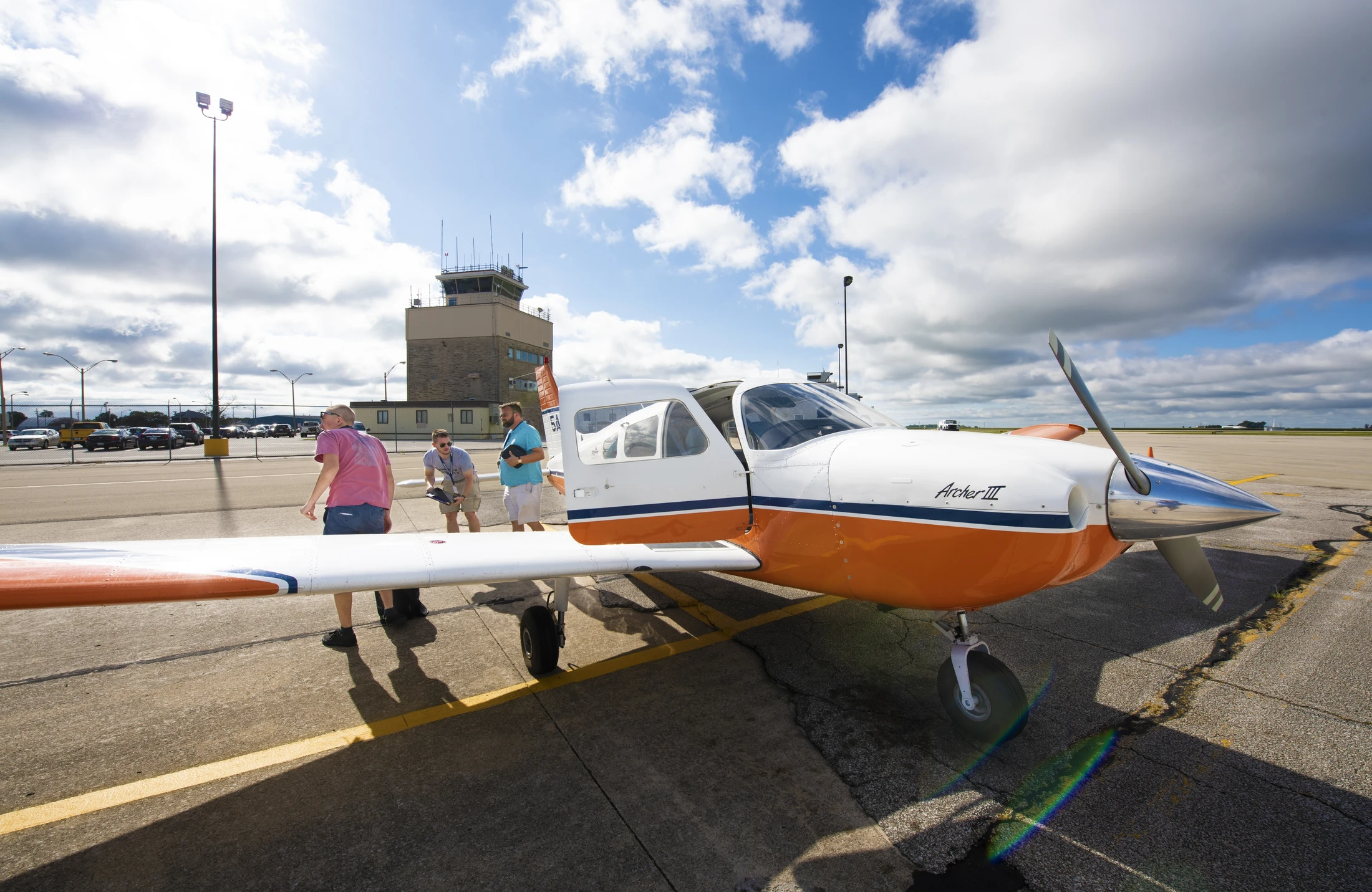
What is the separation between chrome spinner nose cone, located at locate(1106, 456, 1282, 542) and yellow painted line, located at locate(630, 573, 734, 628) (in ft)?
10.2

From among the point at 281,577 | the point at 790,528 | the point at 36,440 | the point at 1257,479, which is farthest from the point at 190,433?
the point at 1257,479

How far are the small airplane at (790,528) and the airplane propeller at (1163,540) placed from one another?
0.04 feet

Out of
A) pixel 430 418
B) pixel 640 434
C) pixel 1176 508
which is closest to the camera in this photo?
pixel 1176 508

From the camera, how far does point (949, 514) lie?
114 inches

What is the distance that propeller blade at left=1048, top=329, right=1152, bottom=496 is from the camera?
269 centimetres

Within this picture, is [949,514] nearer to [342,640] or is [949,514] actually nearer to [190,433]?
[342,640]

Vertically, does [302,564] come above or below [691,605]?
above

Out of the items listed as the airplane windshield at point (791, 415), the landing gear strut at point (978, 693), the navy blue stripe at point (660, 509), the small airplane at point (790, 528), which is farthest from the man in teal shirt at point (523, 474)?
the landing gear strut at point (978, 693)

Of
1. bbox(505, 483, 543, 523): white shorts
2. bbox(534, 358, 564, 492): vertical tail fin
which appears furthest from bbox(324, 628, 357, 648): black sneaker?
bbox(534, 358, 564, 492): vertical tail fin

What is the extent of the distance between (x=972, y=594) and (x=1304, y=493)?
15.1m

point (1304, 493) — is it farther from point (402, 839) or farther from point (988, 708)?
point (402, 839)

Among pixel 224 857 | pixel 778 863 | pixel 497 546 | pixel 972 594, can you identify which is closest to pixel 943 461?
pixel 972 594

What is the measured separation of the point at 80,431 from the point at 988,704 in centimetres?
6069

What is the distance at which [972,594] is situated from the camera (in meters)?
2.97
